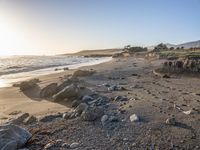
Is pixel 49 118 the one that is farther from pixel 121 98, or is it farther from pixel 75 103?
pixel 121 98

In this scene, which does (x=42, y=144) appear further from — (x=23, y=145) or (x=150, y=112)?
(x=150, y=112)

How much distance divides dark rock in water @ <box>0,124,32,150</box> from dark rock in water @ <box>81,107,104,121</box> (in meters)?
1.81

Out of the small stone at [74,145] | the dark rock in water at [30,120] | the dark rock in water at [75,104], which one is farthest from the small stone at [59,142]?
the dark rock in water at [75,104]

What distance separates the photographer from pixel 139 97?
11.0 m

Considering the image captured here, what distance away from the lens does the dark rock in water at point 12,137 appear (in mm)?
6175

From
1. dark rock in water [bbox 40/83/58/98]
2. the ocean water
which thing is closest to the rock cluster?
dark rock in water [bbox 40/83/58/98]

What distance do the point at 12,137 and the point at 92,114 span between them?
98.2 inches

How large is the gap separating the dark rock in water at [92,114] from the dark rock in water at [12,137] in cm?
181

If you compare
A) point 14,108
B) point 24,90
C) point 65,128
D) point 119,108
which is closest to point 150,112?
point 119,108

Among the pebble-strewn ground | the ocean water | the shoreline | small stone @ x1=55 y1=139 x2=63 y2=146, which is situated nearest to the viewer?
the pebble-strewn ground

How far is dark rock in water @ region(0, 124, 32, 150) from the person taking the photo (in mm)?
6175

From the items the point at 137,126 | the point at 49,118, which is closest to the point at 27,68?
the point at 49,118

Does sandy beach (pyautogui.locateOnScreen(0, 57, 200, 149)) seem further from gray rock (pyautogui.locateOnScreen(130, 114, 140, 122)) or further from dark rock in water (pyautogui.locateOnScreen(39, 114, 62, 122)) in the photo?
dark rock in water (pyautogui.locateOnScreen(39, 114, 62, 122))

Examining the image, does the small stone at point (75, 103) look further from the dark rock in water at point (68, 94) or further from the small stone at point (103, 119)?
the small stone at point (103, 119)
